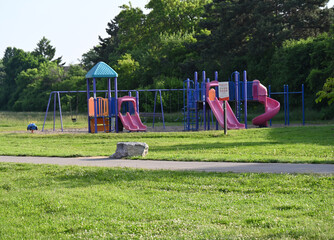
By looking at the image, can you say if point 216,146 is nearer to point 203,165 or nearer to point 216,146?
point 216,146

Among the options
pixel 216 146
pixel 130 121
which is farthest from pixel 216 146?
pixel 130 121

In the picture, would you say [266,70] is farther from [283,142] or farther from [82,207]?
[82,207]

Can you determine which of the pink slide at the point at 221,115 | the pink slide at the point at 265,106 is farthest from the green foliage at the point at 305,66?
the pink slide at the point at 221,115

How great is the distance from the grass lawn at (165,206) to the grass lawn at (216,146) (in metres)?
3.53

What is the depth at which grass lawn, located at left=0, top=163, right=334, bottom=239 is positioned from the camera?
6.59m

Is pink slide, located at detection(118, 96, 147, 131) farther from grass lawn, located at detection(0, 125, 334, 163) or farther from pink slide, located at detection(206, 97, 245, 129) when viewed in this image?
pink slide, located at detection(206, 97, 245, 129)

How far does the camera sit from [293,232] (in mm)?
6258

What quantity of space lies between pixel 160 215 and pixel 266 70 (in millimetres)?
38148

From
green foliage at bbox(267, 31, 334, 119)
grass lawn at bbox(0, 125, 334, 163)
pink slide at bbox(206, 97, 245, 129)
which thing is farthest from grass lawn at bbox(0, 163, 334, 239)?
green foliage at bbox(267, 31, 334, 119)

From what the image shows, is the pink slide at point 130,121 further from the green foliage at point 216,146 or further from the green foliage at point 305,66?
the green foliage at point 305,66

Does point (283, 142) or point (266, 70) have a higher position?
point (266, 70)

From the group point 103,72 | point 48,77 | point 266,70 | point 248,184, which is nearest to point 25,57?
point 48,77

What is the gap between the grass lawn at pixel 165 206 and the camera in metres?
6.59

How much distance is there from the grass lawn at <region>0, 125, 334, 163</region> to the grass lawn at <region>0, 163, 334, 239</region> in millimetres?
3527
